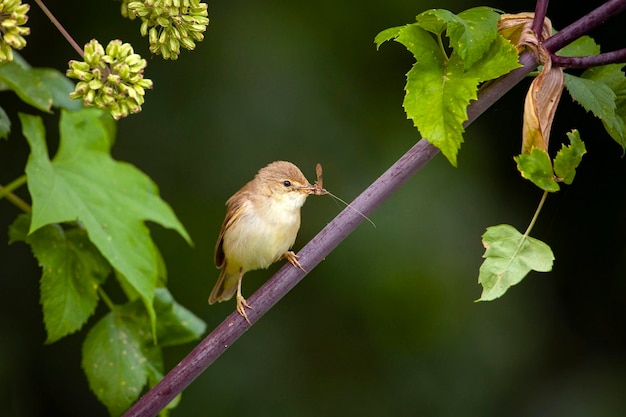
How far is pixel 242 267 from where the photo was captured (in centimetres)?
239

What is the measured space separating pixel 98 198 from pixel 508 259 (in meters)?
1.06

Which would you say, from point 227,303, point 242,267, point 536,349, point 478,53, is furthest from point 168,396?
point 536,349

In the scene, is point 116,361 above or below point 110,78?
below

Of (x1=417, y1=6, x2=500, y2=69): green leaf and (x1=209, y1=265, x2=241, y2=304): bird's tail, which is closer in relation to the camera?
(x1=417, y1=6, x2=500, y2=69): green leaf

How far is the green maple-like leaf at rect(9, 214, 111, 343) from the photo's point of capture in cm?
204

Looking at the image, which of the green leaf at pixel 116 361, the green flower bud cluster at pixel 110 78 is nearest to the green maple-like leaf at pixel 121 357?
the green leaf at pixel 116 361

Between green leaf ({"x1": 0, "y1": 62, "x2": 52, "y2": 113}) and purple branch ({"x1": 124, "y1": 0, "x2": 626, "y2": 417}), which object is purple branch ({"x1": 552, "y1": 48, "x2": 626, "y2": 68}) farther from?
green leaf ({"x1": 0, "y1": 62, "x2": 52, "y2": 113})

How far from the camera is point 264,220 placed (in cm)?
233

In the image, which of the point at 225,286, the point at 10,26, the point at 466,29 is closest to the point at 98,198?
the point at 225,286

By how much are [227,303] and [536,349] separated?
55.4 inches

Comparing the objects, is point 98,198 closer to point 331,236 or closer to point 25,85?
point 25,85

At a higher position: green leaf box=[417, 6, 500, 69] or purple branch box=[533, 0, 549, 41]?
green leaf box=[417, 6, 500, 69]

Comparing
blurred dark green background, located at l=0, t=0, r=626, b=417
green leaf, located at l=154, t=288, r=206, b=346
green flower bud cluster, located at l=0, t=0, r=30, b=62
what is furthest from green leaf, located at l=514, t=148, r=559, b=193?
blurred dark green background, located at l=0, t=0, r=626, b=417

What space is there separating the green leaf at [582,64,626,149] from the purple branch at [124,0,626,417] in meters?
0.24
